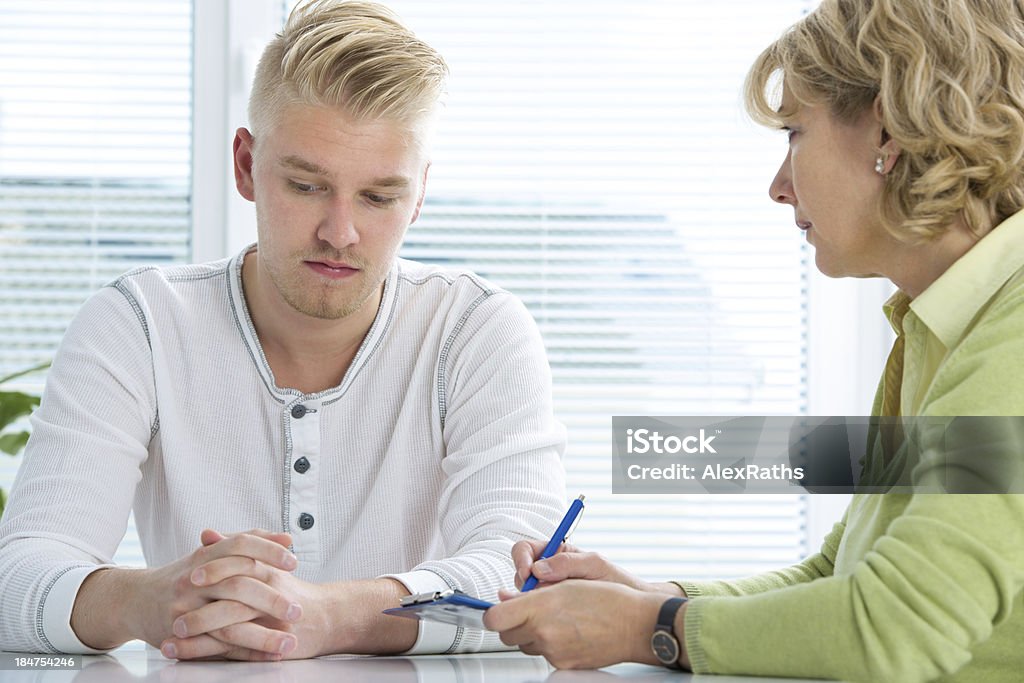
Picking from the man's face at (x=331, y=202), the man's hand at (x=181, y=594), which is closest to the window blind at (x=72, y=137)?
the man's face at (x=331, y=202)

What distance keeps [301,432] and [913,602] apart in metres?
0.91

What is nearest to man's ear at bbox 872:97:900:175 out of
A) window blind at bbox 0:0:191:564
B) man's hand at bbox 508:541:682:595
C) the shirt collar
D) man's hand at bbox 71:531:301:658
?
the shirt collar

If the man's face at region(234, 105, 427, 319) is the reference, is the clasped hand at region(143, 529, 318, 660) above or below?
below

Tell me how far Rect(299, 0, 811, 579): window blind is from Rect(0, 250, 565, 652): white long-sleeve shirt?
105cm

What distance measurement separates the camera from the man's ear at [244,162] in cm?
161

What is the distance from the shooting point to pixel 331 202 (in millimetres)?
1479

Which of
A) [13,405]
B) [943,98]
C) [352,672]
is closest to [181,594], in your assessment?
[352,672]

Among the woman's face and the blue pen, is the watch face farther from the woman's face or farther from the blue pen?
the woman's face

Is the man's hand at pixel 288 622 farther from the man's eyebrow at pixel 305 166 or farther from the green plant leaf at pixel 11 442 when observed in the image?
the green plant leaf at pixel 11 442

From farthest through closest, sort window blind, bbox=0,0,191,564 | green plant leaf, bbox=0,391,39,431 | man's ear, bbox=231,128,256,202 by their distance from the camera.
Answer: window blind, bbox=0,0,191,564
green plant leaf, bbox=0,391,39,431
man's ear, bbox=231,128,256,202

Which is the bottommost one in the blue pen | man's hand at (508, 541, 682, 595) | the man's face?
man's hand at (508, 541, 682, 595)

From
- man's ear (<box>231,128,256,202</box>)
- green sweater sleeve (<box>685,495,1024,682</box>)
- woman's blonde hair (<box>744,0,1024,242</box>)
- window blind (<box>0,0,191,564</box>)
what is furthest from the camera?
window blind (<box>0,0,191,564</box>)

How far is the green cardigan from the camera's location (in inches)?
34.3

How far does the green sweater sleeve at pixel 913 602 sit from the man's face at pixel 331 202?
0.79 m
